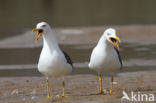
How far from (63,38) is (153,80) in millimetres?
11609

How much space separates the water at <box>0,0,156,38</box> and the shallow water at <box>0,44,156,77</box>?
6563 mm

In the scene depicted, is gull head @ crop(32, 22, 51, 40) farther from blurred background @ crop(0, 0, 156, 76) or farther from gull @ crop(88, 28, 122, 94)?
blurred background @ crop(0, 0, 156, 76)

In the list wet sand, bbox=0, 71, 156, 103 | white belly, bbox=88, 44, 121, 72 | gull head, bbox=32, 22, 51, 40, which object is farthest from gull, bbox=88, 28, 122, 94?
gull head, bbox=32, 22, 51, 40

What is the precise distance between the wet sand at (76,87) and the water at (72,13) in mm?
12951

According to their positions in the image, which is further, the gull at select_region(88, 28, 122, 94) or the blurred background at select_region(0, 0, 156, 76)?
the blurred background at select_region(0, 0, 156, 76)

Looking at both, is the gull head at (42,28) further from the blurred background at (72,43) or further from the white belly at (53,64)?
the blurred background at (72,43)

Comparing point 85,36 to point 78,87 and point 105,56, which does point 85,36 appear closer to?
point 78,87

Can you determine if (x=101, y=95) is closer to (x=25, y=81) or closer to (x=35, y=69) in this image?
(x=25, y=81)

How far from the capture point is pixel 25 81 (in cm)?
1322

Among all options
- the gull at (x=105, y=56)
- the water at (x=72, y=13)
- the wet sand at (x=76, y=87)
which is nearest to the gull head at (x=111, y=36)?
the gull at (x=105, y=56)

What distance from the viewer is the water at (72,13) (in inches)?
1211

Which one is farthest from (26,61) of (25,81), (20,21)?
(20,21)

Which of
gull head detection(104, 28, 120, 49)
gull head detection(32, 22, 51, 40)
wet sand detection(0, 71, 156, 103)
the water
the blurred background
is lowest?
wet sand detection(0, 71, 156, 103)

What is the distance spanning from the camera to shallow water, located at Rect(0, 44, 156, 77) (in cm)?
1503
